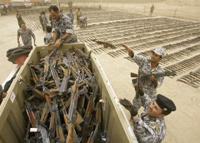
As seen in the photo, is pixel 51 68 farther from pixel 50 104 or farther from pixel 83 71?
pixel 50 104

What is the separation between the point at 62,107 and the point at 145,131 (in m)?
1.50

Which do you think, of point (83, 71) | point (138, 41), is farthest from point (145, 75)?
point (138, 41)

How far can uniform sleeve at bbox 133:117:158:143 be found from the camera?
1602mm

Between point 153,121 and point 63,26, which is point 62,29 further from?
→ point 153,121

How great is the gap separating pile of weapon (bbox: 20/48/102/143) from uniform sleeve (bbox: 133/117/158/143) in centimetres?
76

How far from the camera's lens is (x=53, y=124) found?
2055mm

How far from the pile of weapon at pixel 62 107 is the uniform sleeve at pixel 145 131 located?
0.76m

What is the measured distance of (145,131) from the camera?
1.65 meters

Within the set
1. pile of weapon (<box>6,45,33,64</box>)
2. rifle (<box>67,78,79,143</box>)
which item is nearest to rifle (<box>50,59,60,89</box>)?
rifle (<box>67,78,79,143</box>)

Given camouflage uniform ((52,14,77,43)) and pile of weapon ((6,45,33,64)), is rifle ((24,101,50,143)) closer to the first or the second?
pile of weapon ((6,45,33,64))

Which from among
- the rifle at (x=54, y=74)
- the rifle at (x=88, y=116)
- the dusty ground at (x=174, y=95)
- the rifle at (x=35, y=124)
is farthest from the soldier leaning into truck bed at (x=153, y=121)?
the dusty ground at (x=174, y=95)

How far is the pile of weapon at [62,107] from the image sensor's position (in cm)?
195

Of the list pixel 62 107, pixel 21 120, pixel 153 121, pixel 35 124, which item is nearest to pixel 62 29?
pixel 62 107

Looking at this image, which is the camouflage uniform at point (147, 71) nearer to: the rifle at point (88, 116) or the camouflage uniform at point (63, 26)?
the rifle at point (88, 116)
